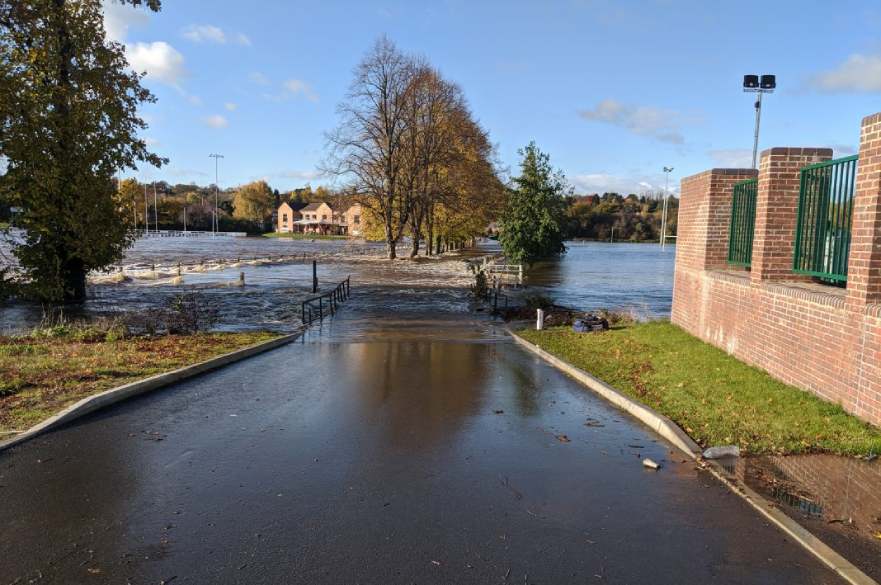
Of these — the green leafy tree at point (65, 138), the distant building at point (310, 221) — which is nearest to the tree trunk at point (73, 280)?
the green leafy tree at point (65, 138)

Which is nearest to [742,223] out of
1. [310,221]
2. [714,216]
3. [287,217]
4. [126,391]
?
[714,216]

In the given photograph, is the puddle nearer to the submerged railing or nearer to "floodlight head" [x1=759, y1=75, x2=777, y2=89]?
the submerged railing

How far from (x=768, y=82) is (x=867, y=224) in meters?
15.7

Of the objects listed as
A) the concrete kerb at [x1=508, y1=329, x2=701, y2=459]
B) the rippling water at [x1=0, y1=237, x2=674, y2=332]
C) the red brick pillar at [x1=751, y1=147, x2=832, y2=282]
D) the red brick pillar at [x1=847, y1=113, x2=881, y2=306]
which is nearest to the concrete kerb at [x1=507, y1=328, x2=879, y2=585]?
the concrete kerb at [x1=508, y1=329, x2=701, y2=459]

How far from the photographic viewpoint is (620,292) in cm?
3381

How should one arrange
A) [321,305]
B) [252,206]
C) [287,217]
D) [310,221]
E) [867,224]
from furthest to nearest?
[252,206]
[287,217]
[310,221]
[321,305]
[867,224]

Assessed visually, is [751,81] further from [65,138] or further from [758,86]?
[65,138]

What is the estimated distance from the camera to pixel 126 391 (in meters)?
8.31

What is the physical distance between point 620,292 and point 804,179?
25.3 meters

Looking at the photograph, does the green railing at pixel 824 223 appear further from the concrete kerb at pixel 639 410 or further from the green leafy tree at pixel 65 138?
the green leafy tree at pixel 65 138

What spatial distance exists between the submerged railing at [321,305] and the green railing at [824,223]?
11.6 metres

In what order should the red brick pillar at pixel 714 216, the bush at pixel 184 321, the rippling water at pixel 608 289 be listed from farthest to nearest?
1. the rippling water at pixel 608 289
2. the bush at pixel 184 321
3. the red brick pillar at pixel 714 216

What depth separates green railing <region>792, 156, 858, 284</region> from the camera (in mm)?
7926

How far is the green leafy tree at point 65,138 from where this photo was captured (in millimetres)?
20547
